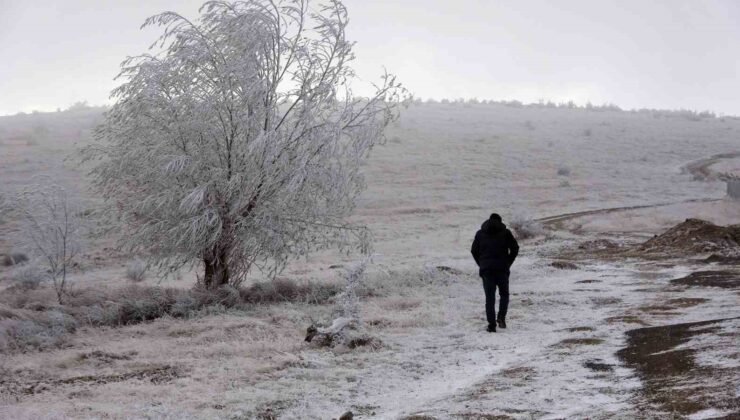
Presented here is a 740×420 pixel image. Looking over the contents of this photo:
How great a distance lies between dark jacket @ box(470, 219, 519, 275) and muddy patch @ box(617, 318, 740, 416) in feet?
6.51

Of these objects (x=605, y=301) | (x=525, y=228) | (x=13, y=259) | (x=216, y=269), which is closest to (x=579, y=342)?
(x=605, y=301)

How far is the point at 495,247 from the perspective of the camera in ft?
35.0

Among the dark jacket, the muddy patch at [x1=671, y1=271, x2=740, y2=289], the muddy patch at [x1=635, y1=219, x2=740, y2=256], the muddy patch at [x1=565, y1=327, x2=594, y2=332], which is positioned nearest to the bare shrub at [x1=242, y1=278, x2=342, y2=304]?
the dark jacket

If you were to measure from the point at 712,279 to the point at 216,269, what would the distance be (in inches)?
363

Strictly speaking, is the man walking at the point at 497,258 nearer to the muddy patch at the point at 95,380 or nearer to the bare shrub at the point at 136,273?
the muddy patch at the point at 95,380

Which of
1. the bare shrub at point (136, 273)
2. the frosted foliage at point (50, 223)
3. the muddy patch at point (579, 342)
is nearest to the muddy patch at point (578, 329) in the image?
the muddy patch at point (579, 342)

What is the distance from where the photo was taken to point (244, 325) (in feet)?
35.3

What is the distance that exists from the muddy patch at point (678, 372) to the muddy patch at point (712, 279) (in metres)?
4.05

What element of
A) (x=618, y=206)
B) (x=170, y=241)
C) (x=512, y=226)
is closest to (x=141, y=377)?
(x=170, y=241)

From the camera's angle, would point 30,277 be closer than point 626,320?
No

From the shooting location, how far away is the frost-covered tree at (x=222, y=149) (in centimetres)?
1269

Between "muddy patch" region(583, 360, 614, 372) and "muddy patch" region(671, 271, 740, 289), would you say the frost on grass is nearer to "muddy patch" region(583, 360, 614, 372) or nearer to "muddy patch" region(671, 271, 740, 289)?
"muddy patch" region(583, 360, 614, 372)

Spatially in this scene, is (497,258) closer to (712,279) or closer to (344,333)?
(344,333)

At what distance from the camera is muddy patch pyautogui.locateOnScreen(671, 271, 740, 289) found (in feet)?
42.8
